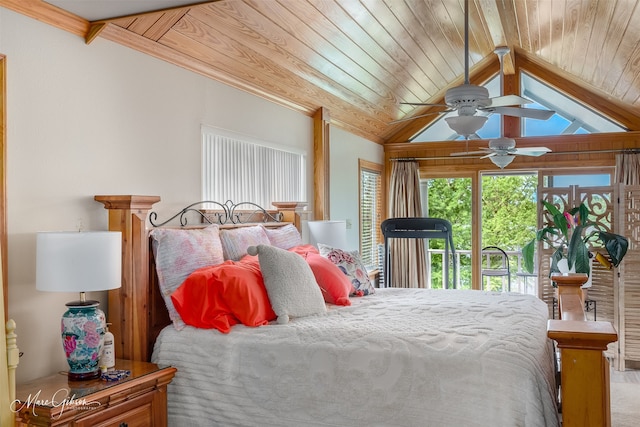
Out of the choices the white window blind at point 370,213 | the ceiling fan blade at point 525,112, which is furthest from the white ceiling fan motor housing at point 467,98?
the white window blind at point 370,213

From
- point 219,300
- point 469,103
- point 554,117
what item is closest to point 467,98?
point 469,103

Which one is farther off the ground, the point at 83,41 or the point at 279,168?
the point at 83,41

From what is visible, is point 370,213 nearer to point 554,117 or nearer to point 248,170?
point 554,117

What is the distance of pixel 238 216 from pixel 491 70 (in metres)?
4.36

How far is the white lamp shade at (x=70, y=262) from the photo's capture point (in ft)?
7.70

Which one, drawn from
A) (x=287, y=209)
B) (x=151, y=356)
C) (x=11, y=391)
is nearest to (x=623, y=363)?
(x=287, y=209)

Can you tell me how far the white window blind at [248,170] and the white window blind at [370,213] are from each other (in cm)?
178

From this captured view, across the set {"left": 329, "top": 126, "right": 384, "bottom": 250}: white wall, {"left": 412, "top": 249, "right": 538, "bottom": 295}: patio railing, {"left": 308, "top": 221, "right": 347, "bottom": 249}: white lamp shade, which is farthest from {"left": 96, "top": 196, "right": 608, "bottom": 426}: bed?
{"left": 412, "top": 249, "right": 538, "bottom": 295}: patio railing

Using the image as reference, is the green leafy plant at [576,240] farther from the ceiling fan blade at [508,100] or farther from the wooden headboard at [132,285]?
the wooden headboard at [132,285]

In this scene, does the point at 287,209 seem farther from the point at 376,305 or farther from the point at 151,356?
the point at 151,356

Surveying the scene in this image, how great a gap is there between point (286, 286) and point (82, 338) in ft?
3.46

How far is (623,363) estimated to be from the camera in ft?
17.0

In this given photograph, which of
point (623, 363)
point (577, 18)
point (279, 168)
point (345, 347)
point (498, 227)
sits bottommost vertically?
point (623, 363)

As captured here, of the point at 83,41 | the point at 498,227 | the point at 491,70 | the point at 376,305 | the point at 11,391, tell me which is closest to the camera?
the point at 11,391
